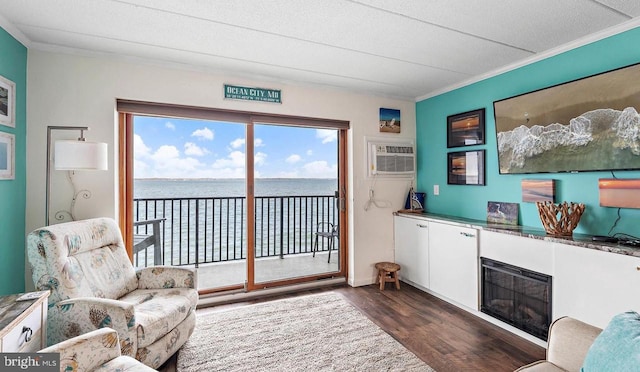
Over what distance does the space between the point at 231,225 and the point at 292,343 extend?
87.7 inches

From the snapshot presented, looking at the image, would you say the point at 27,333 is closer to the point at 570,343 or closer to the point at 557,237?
the point at 570,343

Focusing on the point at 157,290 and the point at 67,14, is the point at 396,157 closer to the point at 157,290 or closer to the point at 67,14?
the point at 157,290

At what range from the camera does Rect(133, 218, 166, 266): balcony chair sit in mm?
2954

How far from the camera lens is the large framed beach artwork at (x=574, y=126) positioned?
203cm

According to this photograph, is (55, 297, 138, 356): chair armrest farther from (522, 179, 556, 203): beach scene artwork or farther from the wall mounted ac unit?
(522, 179, 556, 203): beach scene artwork

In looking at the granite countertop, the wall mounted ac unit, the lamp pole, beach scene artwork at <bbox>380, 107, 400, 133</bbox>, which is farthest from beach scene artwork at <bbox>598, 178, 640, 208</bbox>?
the lamp pole

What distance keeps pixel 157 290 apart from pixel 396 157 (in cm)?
298

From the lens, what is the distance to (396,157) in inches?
150

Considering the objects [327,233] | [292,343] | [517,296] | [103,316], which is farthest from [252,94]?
[517,296]

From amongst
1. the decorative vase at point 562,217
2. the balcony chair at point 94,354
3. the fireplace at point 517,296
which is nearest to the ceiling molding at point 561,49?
the decorative vase at point 562,217

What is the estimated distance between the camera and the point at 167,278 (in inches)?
91.7

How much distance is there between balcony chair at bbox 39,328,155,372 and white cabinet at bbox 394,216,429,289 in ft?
9.26

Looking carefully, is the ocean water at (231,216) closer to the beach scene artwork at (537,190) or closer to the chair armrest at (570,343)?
the beach scene artwork at (537,190)

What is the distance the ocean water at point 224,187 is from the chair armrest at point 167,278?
0.92 meters
